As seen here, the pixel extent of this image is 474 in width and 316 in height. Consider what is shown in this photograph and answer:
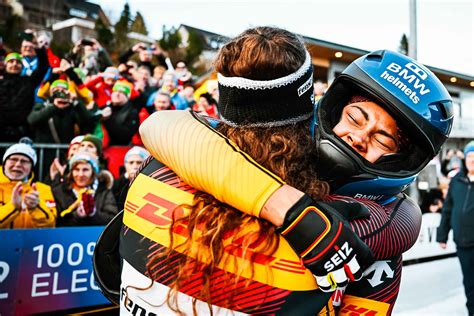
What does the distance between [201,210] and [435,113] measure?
2.68 feet

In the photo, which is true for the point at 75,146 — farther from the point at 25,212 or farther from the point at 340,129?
the point at 340,129

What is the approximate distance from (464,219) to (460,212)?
0.13m

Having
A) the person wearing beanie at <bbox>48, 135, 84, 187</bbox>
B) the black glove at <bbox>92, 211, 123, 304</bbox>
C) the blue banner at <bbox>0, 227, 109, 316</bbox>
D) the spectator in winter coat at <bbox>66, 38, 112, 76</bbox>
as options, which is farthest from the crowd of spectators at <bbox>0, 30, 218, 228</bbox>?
the black glove at <bbox>92, 211, 123, 304</bbox>

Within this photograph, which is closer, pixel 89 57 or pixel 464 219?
pixel 464 219

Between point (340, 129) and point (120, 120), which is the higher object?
point (340, 129)

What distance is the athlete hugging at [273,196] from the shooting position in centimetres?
121

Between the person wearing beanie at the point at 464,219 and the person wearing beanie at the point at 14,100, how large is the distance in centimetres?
562

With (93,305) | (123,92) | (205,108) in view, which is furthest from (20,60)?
(93,305)

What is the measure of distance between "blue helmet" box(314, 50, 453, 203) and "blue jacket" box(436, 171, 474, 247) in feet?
14.5

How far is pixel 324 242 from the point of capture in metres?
1.15

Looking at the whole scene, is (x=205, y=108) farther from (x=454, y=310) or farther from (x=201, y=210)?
(x=201, y=210)

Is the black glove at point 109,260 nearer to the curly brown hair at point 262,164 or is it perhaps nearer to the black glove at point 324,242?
the curly brown hair at point 262,164

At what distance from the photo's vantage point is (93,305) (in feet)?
14.1

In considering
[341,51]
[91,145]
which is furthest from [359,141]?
[341,51]
